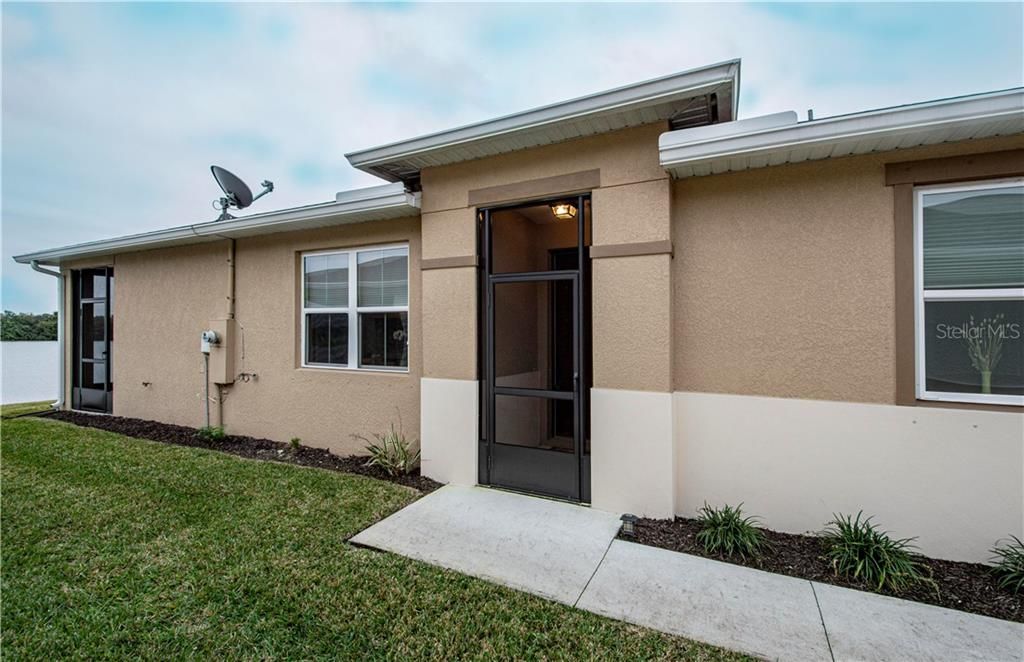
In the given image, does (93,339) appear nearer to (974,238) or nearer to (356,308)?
(356,308)

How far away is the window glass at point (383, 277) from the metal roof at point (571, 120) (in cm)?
114

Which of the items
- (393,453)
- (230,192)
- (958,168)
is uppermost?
(230,192)

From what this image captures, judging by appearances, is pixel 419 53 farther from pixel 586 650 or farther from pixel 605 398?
pixel 586 650

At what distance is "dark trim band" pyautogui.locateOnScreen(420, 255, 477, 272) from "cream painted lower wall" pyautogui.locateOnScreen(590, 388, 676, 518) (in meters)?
1.90

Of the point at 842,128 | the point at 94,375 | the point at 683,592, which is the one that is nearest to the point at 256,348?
the point at 94,375

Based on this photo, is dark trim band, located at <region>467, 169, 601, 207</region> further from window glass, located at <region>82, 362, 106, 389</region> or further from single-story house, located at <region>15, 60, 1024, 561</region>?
window glass, located at <region>82, 362, 106, 389</region>

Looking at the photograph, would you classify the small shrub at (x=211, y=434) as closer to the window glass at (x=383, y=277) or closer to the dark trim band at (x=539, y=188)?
the window glass at (x=383, y=277)

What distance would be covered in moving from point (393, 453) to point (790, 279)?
4555 mm

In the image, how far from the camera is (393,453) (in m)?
5.14

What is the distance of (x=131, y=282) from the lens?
26.2 ft

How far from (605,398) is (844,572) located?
208cm

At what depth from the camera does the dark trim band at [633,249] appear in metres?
3.75

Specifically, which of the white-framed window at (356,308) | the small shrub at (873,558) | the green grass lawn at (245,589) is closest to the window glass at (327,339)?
the white-framed window at (356,308)

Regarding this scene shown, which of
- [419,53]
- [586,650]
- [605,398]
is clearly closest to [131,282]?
[419,53]
